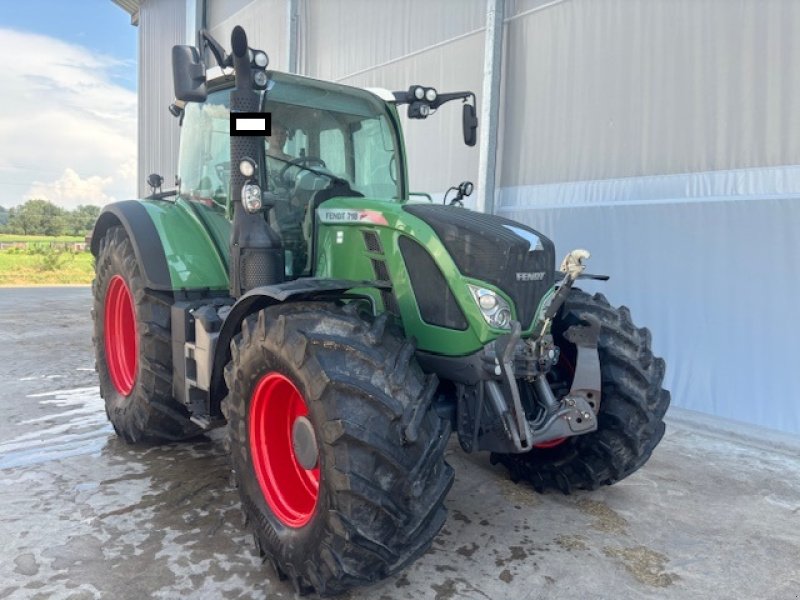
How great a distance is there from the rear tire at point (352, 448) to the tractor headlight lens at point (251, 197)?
2.29ft

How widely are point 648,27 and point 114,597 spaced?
223 inches

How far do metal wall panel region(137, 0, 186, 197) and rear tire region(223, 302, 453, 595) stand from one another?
12.7 meters

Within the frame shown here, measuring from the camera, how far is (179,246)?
12.5ft

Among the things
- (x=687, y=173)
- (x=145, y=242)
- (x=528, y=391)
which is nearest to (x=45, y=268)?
(x=145, y=242)

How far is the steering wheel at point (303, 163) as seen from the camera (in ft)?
11.4

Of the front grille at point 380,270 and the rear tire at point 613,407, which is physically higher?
the front grille at point 380,270

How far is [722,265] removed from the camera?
5.21 meters

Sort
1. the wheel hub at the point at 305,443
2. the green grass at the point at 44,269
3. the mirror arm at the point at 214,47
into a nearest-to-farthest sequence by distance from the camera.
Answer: the wheel hub at the point at 305,443 < the mirror arm at the point at 214,47 < the green grass at the point at 44,269

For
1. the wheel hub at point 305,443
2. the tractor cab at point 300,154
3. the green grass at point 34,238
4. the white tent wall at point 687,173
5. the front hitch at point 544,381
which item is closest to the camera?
the wheel hub at point 305,443

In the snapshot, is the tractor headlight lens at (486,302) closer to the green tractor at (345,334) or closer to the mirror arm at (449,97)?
the green tractor at (345,334)

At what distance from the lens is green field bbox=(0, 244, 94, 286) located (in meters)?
16.2

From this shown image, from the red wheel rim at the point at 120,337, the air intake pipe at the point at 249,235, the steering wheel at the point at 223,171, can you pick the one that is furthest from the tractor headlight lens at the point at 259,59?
the red wheel rim at the point at 120,337

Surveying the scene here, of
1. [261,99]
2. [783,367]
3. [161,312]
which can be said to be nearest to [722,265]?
[783,367]

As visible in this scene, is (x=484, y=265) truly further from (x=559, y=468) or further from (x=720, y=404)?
(x=720, y=404)
